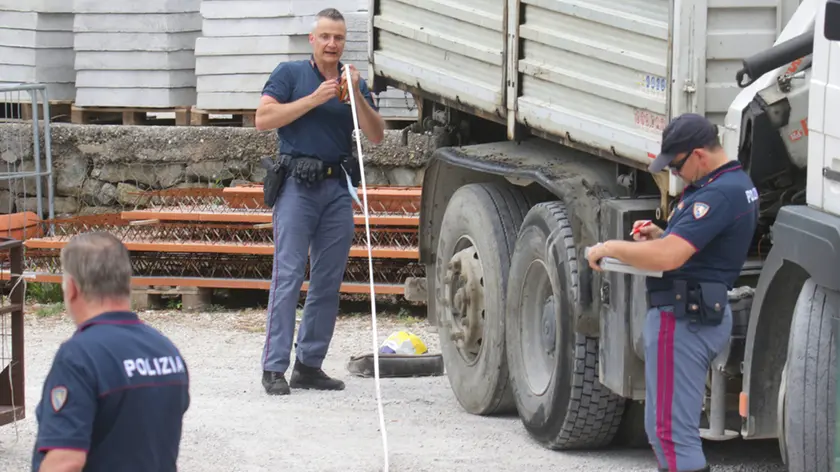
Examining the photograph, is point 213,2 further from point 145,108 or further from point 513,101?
point 513,101

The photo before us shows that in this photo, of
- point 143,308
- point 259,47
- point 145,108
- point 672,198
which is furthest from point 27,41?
point 672,198

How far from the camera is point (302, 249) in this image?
797cm

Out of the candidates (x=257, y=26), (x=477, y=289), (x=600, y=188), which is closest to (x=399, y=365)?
(x=477, y=289)

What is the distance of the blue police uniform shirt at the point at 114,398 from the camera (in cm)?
329

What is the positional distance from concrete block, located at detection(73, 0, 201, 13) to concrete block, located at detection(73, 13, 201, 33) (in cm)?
4

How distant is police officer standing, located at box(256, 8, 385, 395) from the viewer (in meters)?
7.82

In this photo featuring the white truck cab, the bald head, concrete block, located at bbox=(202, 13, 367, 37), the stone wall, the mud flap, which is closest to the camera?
the white truck cab

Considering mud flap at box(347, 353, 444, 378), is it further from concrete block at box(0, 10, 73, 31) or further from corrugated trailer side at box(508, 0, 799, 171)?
concrete block at box(0, 10, 73, 31)

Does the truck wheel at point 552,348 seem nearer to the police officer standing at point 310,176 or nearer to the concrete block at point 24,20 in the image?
the police officer standing at point 310,176

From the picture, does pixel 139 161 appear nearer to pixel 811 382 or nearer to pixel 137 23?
pixel 137 23

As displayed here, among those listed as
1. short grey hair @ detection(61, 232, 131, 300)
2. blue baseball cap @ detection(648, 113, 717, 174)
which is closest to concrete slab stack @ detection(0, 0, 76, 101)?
blue baseball cap @ detection(648, 113, 717, 174)

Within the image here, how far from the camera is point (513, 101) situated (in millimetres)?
6953

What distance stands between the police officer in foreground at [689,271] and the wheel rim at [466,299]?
2.49m

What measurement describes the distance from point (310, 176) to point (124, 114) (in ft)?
17.7
